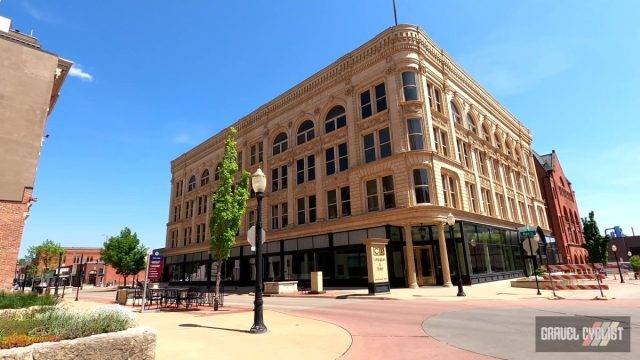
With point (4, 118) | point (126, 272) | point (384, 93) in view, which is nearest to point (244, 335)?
point (4, 118)

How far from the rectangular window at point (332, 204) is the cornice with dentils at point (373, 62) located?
34.9ft

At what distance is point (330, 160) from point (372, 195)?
6.34 meters

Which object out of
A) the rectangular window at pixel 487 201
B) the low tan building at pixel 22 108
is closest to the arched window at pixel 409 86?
the rectangular window at pixel 487 201

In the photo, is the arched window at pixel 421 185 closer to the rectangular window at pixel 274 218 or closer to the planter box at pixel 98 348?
the rectangular window at pixel 274 218

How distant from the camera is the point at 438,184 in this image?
26.0 meters

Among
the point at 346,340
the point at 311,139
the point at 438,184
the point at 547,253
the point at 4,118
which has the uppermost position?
the point at 311,139

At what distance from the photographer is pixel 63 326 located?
6.15m

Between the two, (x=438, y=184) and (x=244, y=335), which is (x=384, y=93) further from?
(x=244, y=335)

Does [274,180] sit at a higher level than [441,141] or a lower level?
lower

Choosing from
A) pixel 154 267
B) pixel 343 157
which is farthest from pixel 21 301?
pixel 343 157

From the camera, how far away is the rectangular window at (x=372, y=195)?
1103 inches

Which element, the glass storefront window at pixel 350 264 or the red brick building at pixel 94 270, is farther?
the red brick building at pixel 94 270

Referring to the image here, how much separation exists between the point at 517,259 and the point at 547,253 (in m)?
11.4

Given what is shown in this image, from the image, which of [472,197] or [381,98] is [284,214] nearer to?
[381,98]
